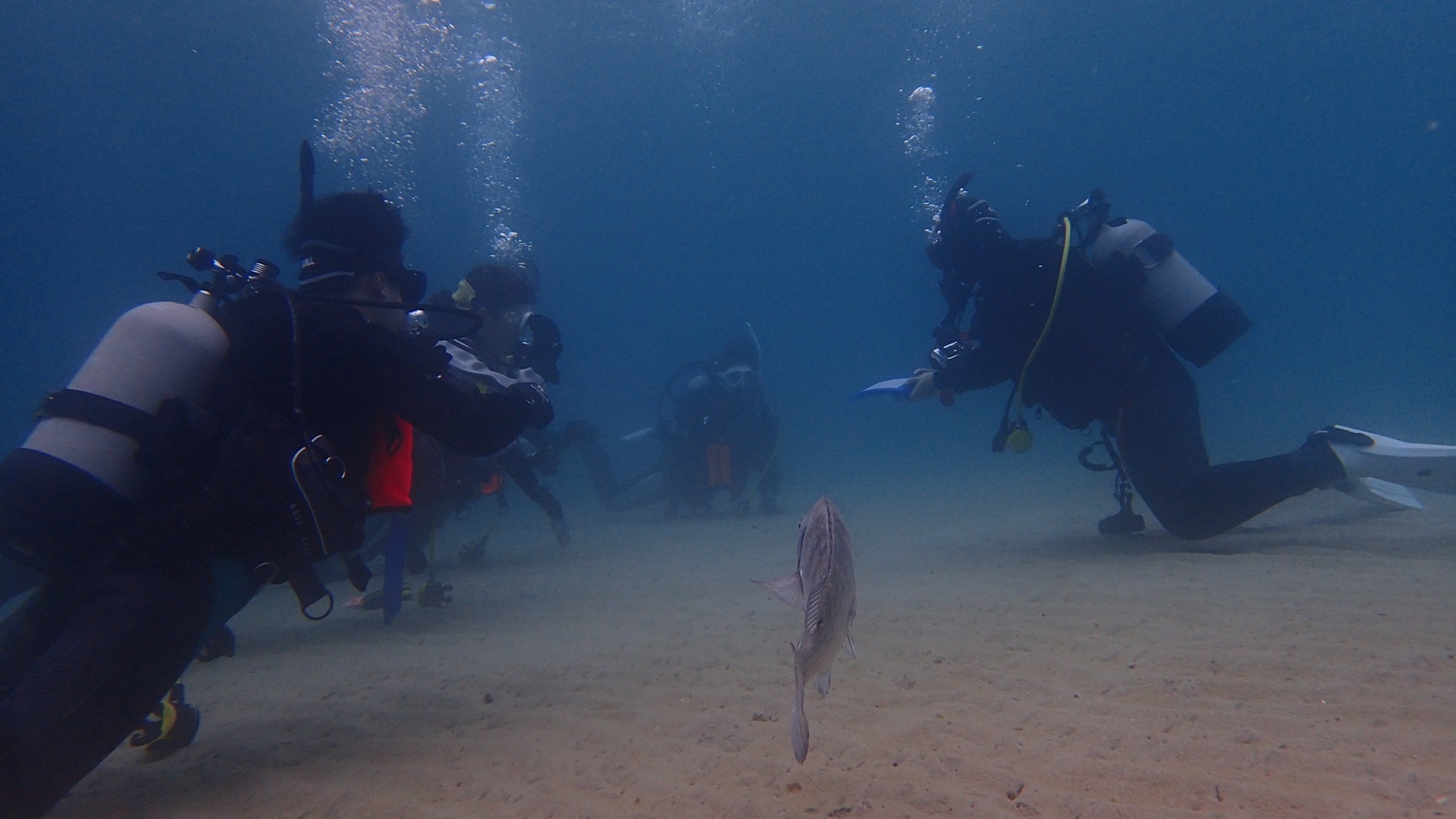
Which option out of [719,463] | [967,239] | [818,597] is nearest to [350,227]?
[818,597]

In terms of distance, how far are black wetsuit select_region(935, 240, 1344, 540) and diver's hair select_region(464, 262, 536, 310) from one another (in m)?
4.83

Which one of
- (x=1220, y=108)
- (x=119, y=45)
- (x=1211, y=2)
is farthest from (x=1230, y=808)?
(x=1220, y=108)

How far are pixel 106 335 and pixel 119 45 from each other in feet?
109

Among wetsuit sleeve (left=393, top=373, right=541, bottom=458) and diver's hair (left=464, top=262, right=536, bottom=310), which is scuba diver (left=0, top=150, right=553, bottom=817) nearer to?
wetsuit sleeve (left=393, top=373, right=541, bottom=458)

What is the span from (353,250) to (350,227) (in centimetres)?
14

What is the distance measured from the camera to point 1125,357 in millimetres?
5746

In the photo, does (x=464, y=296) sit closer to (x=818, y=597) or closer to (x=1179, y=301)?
(x=818, y=597)

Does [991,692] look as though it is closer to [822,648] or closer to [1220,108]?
[822,648]

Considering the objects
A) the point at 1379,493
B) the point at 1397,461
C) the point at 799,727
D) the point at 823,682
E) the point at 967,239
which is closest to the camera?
the point at 799,727

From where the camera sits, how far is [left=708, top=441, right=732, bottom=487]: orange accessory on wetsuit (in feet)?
38.0

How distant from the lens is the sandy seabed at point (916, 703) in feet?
6.98

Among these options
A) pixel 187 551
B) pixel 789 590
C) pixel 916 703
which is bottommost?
pixel 916 703

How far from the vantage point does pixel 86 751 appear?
1974 millimetres

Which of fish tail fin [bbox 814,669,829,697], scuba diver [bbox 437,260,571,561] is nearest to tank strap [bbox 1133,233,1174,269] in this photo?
scuba diver [bbox 437,260,571,561]
